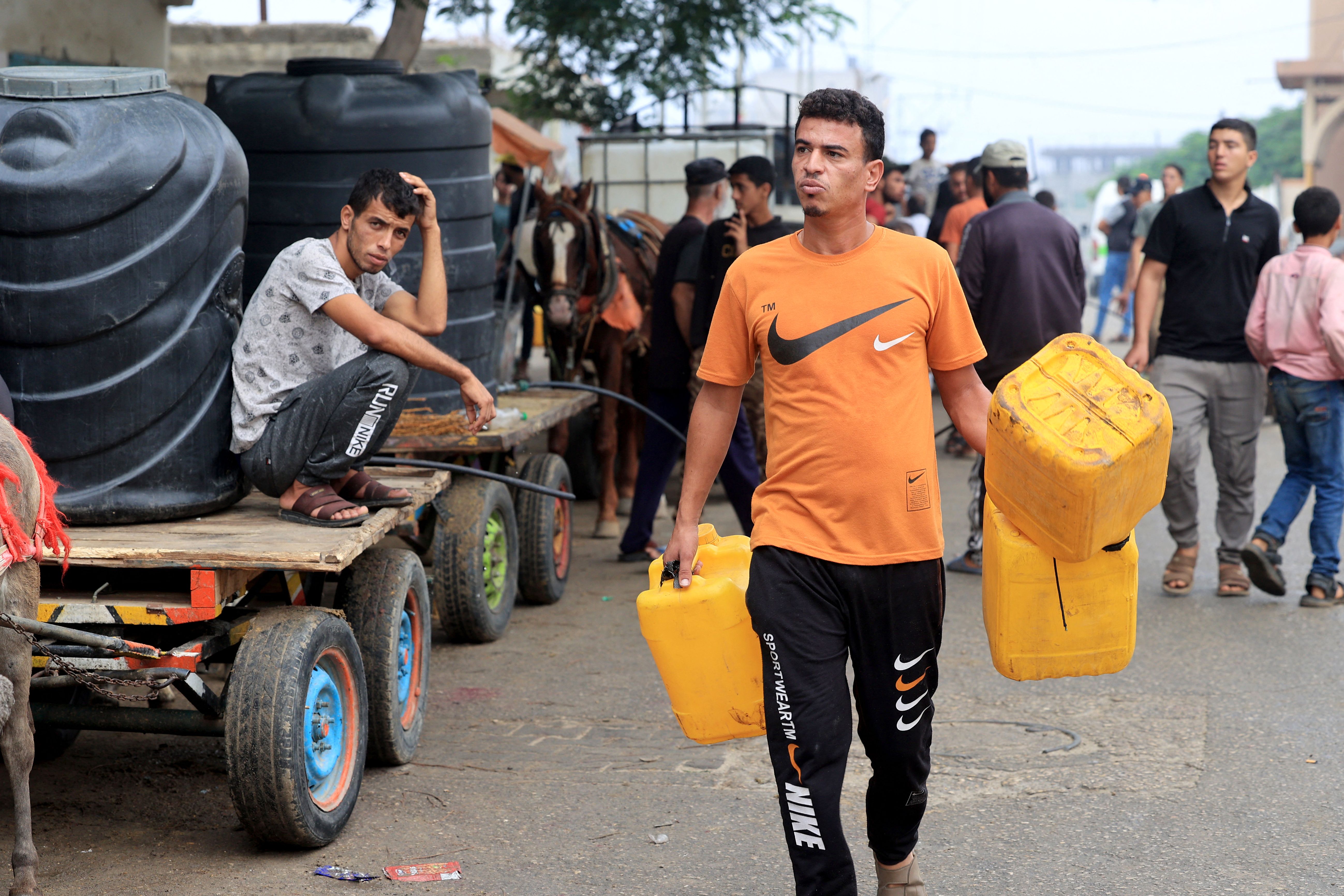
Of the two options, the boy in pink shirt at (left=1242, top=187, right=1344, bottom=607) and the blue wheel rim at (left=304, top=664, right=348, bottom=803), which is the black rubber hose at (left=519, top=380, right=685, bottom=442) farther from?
the boy in pink shirt at (left=1242, top=187, right=1344, bottom=607)

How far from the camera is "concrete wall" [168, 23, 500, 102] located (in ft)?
54.2

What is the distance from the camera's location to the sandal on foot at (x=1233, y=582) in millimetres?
7082

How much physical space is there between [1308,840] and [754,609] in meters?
2.09

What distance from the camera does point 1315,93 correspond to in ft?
132

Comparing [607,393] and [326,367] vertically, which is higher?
[326,367]

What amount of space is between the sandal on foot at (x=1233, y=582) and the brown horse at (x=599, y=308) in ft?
11.9

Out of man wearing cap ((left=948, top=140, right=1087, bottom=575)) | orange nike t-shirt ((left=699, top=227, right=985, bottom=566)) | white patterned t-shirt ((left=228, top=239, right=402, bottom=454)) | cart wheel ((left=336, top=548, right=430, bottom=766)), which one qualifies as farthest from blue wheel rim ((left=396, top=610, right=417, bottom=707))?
man wearing cap ((left=948, top=140, right=1087, bottom=575))

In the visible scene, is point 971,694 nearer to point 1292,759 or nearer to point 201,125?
point 1292,759

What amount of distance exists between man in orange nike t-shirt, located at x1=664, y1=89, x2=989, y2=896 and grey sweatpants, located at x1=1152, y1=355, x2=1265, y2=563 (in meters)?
4.14

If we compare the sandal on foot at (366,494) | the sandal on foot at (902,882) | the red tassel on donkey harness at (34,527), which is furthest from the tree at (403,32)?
the sandal on foot at (902,882)

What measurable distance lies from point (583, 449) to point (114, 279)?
19.0 ft

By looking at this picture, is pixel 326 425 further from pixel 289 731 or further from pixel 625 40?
pixel 625 40

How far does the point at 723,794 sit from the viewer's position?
15.0ft

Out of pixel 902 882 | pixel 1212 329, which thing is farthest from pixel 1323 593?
pixel 902 882
